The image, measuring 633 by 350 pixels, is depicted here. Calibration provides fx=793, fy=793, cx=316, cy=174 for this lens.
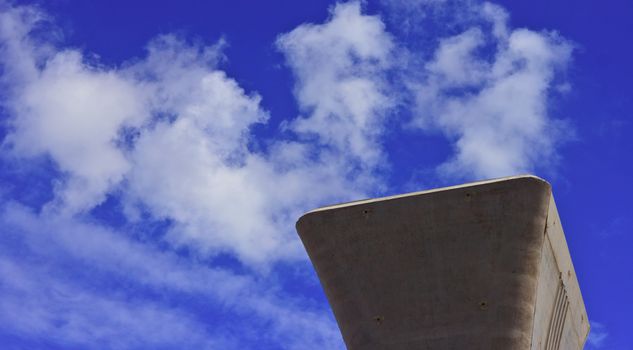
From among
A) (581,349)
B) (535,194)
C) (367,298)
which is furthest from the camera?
(581,349)

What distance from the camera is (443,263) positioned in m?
15.3

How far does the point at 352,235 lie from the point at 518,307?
11.4 feet

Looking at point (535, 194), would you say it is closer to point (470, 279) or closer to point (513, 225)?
point (513, 225)

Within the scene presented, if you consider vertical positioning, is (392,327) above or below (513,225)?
below

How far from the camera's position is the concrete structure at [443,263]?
49.0 feet

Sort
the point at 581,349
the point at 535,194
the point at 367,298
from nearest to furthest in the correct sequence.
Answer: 1. the point at 535,194
2. the point at 367,298
3. the point at 581,349

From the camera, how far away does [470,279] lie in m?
15.3

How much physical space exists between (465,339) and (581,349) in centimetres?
709

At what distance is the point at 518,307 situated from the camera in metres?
15.2

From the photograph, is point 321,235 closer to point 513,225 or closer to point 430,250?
point 430,250

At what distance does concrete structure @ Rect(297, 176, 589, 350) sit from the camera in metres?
14.9

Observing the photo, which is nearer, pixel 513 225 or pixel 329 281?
pixel 513 225

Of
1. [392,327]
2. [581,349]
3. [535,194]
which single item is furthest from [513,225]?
[581,349]

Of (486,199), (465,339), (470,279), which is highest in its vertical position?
(486,199)
